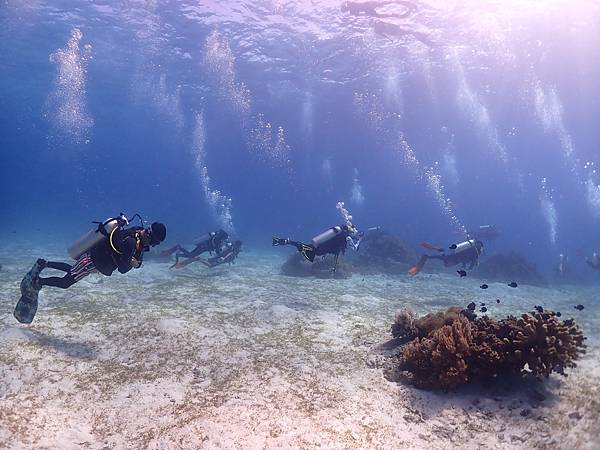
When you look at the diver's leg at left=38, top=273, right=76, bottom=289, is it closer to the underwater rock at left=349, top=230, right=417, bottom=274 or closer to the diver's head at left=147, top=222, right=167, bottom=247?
the diver's head at left=147, top=222, right=167, bottom=247

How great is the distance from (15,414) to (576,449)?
6699mm

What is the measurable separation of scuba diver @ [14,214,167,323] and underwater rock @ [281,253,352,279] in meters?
11.1

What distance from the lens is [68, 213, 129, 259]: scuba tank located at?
6947mm

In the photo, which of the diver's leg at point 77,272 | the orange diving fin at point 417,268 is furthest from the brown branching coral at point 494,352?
the diver's leg at point 77,272

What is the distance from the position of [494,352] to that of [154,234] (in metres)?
6.22

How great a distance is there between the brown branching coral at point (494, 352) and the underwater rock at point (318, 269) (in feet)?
36.2

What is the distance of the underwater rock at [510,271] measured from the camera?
2131cm

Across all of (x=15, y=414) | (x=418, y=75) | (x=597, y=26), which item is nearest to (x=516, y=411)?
(x=15, y=414)

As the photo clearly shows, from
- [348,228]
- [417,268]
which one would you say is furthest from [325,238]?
[417,268]

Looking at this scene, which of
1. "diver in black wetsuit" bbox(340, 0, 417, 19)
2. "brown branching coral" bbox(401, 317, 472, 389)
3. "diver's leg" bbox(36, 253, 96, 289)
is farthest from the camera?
"diver in black wetsuit" bbox(340, 0, 417, 19)

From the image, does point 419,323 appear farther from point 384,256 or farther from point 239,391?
point 384,256

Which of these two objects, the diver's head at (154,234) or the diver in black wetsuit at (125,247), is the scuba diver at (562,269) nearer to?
the diver's head at (154,234)

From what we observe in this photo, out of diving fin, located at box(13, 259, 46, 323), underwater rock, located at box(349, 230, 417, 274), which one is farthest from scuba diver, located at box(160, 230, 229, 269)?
diving fin, located at box(13, 259, 46, 323)

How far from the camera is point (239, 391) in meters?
5.52
